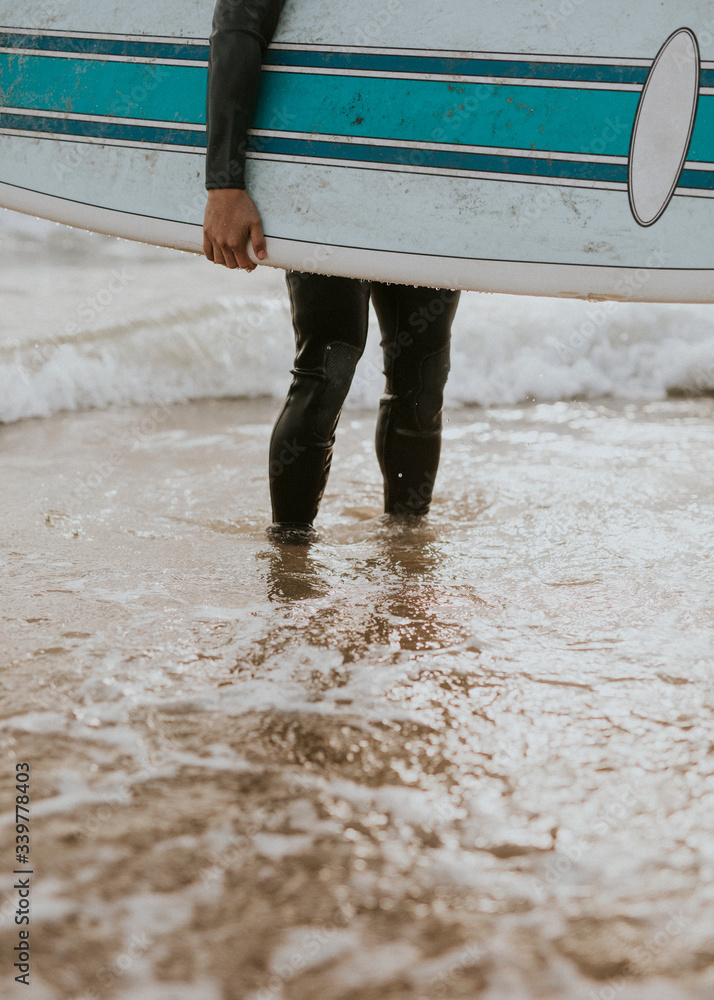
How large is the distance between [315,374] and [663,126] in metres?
0.92

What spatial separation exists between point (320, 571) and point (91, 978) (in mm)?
1138

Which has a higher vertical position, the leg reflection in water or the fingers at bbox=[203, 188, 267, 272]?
the fingers at bbox=[203, 188, 267, 272]

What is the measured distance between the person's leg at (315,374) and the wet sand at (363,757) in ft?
0.63

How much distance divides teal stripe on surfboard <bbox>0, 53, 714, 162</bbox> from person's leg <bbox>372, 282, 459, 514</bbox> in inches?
14.2

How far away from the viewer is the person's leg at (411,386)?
6.98 feet

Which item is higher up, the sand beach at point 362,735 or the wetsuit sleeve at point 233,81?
the wetsuit sleeve at point 233,81

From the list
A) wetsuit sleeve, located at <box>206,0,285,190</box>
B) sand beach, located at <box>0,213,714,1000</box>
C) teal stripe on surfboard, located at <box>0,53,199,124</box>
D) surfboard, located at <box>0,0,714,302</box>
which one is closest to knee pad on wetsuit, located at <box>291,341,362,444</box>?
surfboard, located at <box>0,0,714,302</box>

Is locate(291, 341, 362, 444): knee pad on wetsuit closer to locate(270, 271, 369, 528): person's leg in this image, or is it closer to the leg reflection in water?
locate(270, 271, 369, 528): person's leg

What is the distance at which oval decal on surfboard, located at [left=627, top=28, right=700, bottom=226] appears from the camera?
73.2 inches

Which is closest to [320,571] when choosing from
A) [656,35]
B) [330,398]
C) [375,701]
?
[330,398]

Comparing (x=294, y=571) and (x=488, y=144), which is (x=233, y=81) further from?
(x=294, y=571)

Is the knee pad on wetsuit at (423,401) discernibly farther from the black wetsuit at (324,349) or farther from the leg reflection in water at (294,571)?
the leg reflection in water at (294,571)

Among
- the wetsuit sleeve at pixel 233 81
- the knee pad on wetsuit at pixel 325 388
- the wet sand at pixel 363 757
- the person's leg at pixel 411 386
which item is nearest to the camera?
the wet sand at pixel 363 757

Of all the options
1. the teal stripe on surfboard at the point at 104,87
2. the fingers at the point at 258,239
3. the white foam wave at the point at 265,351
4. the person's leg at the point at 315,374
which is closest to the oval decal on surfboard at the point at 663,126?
the person's leg at the point at 315,374
